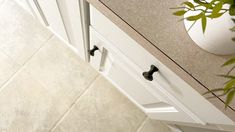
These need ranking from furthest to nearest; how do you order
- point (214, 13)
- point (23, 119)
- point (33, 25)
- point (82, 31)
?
1. point (33, 25)
2. point (23, 119)
3. point (82, 31)
4. point (214, 13)

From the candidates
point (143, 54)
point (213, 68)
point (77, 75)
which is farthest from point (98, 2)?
point (77, 75)

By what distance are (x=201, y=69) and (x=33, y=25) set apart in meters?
1.17

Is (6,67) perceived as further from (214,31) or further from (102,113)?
(214,31)

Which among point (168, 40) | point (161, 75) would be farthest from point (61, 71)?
point (168, 40)

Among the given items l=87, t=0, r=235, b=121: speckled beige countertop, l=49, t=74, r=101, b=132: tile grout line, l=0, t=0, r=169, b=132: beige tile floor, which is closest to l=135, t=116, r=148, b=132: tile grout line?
l=0, t=0, r=169, b=132: beige tile floor

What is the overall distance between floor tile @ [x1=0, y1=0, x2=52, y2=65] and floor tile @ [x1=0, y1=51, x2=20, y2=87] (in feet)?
0.07

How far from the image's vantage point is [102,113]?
145cm

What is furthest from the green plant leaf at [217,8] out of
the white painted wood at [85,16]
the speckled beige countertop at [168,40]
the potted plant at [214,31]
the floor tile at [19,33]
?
the floor tile at [19,33]

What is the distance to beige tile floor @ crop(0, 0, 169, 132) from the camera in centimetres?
143

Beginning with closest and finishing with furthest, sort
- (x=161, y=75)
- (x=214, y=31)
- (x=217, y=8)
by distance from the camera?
1. (x=217, y=8)
2. (x=214, y=31)
3. (x=161, y=75)

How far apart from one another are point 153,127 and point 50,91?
535 mm

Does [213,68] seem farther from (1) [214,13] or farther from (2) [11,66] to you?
(2) [11,66]

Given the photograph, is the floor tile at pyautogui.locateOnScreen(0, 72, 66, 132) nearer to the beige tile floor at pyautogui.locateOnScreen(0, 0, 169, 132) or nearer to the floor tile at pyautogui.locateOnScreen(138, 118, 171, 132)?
the beige tile floor at pyautogui.locateOnScreen(0, 0, 169, 132)

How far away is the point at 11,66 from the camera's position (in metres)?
1.47
